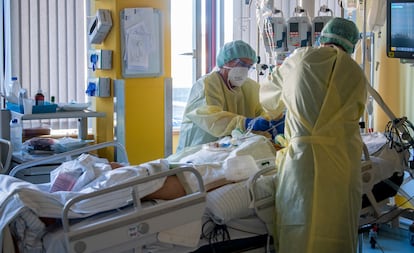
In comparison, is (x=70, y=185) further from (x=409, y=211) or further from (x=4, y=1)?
(x=4, y=1)

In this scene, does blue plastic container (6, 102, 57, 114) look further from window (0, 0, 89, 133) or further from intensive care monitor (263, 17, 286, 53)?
intensive care monitor (263, 17, 286, 53)

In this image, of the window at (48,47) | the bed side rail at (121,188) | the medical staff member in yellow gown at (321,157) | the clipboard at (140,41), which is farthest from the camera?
the window at (48,47)

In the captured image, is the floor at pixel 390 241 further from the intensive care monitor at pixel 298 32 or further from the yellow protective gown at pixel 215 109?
the intensive care monitor at pixel 298 32

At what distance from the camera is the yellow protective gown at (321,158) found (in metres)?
2.57

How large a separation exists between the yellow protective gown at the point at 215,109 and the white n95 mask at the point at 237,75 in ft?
0.27

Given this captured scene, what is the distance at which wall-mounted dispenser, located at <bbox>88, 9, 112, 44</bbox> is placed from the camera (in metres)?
4.30

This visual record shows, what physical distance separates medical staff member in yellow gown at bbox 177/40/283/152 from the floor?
1.48 m

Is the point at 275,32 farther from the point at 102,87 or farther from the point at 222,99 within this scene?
the point at 102,87

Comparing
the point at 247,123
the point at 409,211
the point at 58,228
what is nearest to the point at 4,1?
the point at 247,123

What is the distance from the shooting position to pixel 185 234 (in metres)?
2.36

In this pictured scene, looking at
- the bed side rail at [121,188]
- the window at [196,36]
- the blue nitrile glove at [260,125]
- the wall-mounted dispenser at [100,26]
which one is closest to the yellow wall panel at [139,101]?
the wall-mounted dispenser at [100,26]

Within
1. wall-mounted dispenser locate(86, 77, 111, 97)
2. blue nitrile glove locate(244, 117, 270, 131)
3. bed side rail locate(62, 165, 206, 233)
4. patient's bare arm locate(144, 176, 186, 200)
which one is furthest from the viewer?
wall-mounted dispenser locate(86, 77, 111, 97)

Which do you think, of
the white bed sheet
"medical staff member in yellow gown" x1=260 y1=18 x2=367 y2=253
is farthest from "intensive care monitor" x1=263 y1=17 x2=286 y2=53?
the white bed sheet

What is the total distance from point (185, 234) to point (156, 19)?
7.99ft
